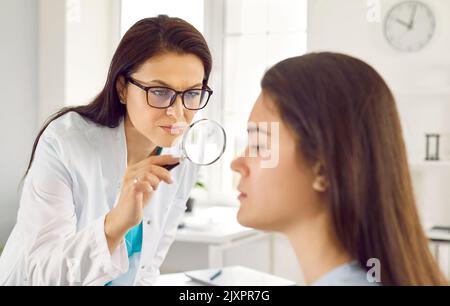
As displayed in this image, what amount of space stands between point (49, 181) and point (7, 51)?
0.73 ft

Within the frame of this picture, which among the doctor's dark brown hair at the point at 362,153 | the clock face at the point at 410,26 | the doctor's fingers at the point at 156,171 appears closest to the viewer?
the doctor's dark brown hair at the point at 362,153

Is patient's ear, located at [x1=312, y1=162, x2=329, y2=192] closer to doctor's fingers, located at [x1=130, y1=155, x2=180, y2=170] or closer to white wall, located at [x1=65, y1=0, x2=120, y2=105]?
doctor's fingers, located at [x1=130, y1=155, x2=180, y2=170]

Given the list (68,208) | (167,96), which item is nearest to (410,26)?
(167,96)

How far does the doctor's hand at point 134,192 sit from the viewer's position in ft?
2.62

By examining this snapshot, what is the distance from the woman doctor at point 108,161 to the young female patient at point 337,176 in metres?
0.18

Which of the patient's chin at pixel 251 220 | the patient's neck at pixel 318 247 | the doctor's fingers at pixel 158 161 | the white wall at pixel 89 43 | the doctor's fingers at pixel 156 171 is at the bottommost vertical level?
the patient's neck at pixel 318 247

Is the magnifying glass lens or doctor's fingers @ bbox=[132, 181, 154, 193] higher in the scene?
the magnifying glass lens

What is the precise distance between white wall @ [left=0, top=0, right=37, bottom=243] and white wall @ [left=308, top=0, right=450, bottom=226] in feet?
1.47

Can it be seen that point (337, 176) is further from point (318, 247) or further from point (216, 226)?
point (216, 226)

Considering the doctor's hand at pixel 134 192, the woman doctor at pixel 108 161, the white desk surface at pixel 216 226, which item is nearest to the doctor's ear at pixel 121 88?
the woman doctor at pixel 108 161

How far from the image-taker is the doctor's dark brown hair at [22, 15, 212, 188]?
87 centimetres

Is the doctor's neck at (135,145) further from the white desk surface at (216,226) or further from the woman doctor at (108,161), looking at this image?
the white desk surface at (216,226)

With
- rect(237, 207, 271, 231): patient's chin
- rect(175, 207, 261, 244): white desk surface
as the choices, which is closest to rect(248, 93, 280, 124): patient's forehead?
rect(237, 207, 271, 231): patient's chin
